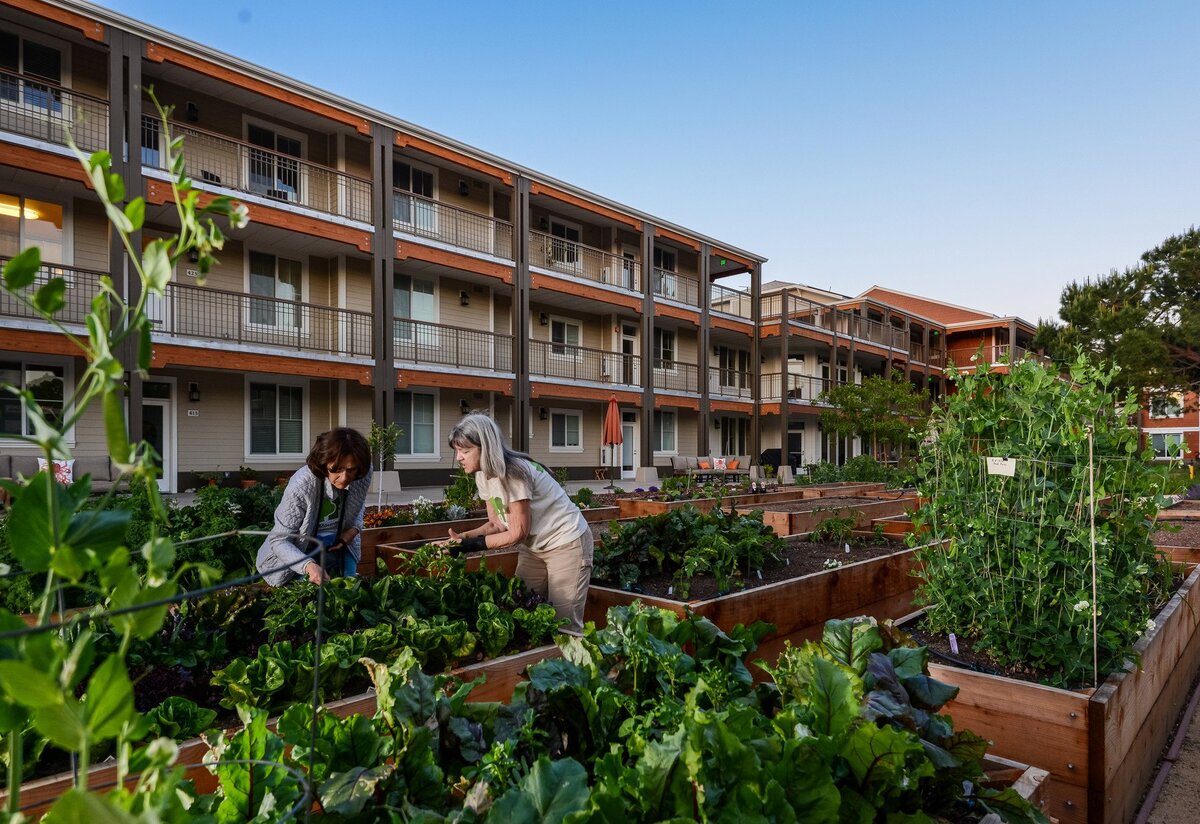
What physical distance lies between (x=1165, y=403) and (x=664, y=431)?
18.5 metres

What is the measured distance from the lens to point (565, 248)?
20.9 metres

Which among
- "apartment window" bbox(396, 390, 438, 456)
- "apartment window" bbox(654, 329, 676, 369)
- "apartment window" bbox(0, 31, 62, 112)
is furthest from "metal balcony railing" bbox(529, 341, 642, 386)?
"apartment window" bbox(0, 31, 62, 112)

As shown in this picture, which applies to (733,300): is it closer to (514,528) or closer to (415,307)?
(415,307)

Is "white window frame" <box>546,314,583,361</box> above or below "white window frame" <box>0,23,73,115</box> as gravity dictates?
below

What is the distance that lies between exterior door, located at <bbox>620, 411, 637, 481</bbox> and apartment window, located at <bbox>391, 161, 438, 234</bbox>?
29.7 ft

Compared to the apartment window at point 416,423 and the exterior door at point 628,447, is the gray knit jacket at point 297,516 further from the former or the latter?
the exterior door at point 628,447

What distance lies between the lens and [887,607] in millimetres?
4938

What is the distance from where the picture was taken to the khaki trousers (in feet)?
11.4

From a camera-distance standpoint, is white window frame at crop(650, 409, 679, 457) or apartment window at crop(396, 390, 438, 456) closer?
apartment window at crop(396, 390, 438, 456)

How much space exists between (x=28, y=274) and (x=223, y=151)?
1646cm

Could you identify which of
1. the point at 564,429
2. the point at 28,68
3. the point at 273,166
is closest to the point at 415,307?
the point at 273,166

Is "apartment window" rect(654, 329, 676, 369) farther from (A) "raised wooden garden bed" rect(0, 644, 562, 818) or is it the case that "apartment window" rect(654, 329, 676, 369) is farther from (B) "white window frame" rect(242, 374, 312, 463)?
(A) "raised wooden garden bed" rect(0, 644, 562, 818)

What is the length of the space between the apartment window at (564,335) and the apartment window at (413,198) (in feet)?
16.8

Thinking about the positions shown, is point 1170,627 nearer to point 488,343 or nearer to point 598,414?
point 488,343
